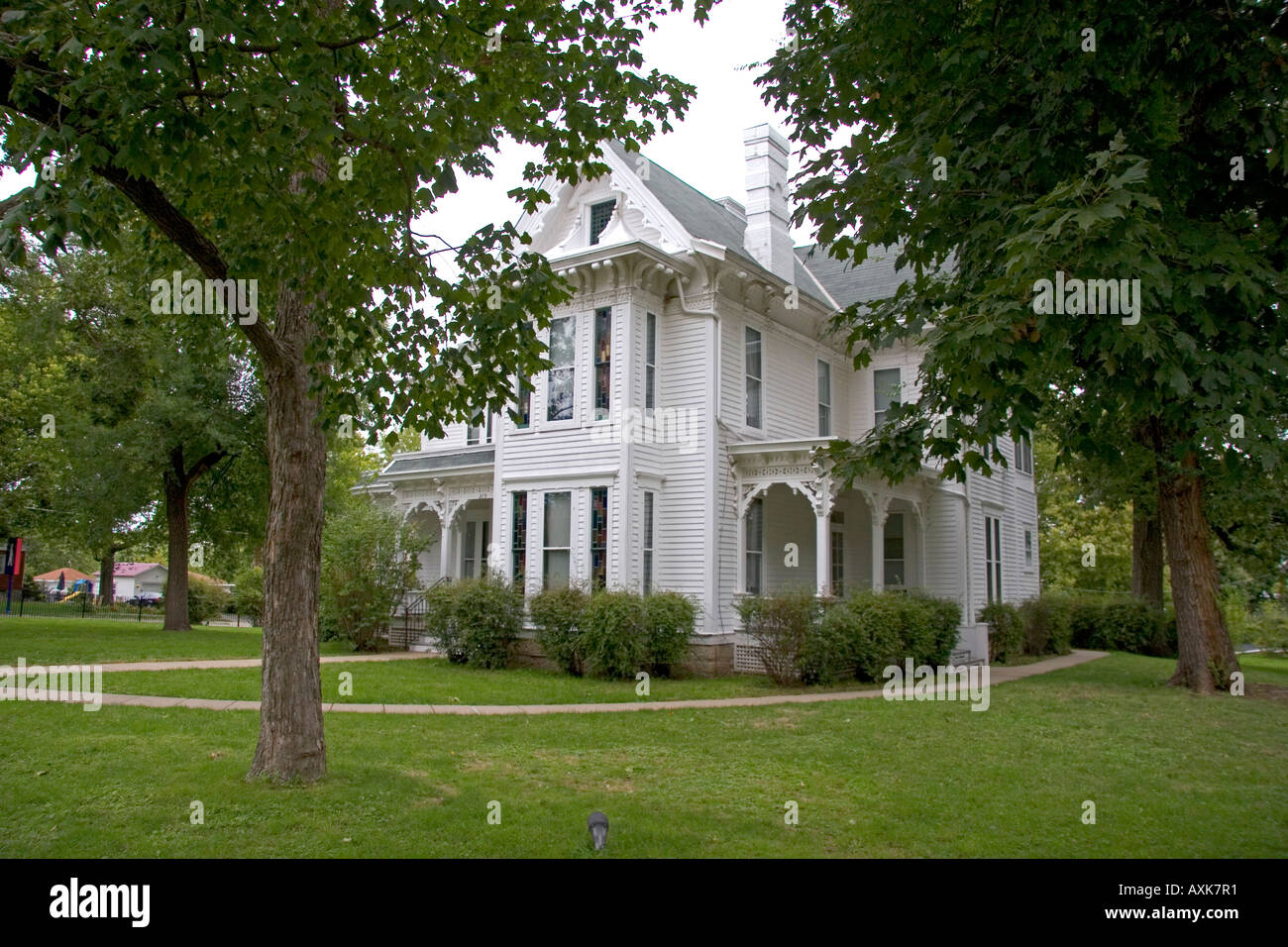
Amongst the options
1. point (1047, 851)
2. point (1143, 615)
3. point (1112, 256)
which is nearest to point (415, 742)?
point (1047, 851)

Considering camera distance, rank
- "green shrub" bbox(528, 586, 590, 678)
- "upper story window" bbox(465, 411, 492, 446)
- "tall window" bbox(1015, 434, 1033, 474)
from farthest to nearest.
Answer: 1. "tall window" bbox(1015, 434, 1033, 474)
2. "upper story window" bbox(465, 411, 492, 446)
3. "green shrub" bbox(528, 586, 590, 678)

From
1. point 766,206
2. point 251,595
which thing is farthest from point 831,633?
point 251,595

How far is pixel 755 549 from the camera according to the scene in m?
18.3

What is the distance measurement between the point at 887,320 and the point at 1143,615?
23295 mm

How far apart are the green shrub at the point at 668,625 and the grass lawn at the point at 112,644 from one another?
6.52m

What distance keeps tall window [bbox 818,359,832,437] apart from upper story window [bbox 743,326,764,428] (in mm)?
2619

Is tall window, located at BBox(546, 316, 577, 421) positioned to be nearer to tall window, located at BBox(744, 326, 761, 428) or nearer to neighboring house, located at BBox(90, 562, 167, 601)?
tall window, located at BBox(744, 326, 761, 428)

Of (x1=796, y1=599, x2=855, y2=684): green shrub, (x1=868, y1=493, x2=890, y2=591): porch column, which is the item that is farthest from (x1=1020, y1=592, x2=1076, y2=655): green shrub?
(x1=796, y1=599, x2=855, y2=684): green shrub

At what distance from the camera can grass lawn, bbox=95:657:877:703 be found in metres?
12.3

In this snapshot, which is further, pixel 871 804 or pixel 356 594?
pixel 356 594

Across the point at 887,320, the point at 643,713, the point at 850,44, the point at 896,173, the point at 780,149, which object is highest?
the point at 780,149

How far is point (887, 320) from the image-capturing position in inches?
286
